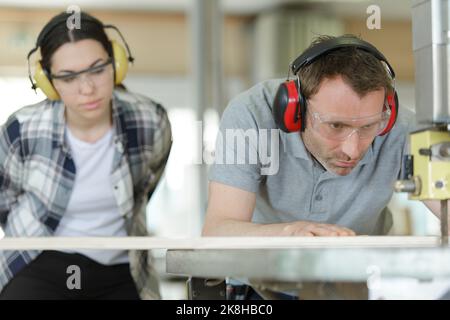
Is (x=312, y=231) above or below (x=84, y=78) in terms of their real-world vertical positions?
below

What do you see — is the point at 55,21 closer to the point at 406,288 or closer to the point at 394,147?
the point at 394,147

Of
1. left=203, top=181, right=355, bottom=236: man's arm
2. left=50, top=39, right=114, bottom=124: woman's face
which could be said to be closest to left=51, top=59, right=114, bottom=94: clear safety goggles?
left=50, top=39, right=114, bottom=124: woman's face

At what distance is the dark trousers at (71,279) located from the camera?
169 cm

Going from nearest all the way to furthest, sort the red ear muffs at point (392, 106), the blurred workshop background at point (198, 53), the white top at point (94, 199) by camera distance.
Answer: the red ear muffs at point (392, 106)
the blurred workshop background at point (198, 53)
the white top at point (94, 199)

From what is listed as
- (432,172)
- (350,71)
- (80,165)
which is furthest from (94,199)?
(432,172)

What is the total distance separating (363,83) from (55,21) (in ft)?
2.66

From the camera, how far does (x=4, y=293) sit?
1671 mm

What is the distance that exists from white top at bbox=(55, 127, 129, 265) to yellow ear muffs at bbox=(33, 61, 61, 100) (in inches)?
4.8

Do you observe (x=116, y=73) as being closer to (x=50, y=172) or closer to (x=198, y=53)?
(x=50, y=172)

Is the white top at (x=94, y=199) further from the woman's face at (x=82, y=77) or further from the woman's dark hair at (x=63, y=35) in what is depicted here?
the woman's dark hair at (x=63, y=35)

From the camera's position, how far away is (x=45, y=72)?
5.82ft

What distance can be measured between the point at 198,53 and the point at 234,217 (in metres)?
2.61

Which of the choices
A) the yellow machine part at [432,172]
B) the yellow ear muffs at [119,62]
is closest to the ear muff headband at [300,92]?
the yellow machine part at [432,172]

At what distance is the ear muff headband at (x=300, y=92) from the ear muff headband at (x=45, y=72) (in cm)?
49
